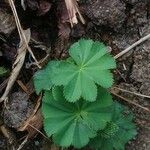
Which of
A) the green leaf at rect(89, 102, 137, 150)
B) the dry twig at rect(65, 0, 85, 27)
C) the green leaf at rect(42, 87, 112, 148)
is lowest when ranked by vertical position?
the green leaf at rect(89, 102, 137, 150)

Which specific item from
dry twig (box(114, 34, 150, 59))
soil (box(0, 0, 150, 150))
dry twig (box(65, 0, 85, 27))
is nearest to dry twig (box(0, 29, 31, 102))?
soil (box(0, 0, 150, 150))

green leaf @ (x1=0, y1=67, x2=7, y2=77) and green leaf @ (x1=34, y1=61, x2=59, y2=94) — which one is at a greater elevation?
green leaf @ (x1=0, y1=67, x2=7, y2=77)

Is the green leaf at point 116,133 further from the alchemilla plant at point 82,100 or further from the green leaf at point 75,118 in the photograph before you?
the green leaf at point 75,118

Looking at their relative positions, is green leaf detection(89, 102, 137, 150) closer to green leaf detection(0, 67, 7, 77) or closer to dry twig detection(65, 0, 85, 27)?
dry twig detection(65, 0, 85, 27)

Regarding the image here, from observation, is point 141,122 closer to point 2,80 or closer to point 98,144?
point 98,144

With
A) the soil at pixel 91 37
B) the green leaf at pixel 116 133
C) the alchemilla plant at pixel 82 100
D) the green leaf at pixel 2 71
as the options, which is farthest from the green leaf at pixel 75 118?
the green leaf at pixel 2 71

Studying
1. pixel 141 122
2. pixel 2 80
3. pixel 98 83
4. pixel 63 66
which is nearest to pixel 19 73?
pixel 2 80

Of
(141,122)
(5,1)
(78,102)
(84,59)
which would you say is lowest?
(141,122)
